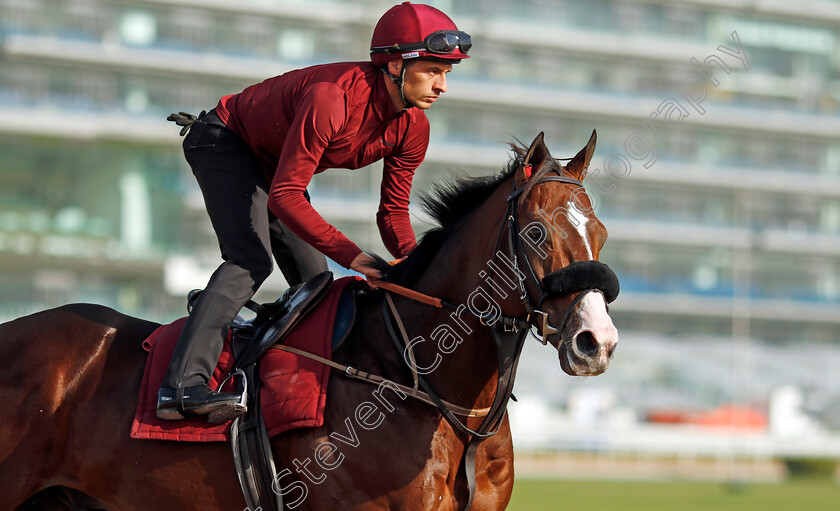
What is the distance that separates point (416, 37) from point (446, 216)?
74cm

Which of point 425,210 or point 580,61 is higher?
point 580,61

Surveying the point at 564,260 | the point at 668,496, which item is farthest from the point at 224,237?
the point at 668,496

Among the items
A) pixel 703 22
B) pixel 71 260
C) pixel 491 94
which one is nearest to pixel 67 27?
pixel 71 260

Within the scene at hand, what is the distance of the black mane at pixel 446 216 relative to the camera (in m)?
4.29

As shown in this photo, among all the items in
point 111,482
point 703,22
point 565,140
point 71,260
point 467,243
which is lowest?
point 111,482

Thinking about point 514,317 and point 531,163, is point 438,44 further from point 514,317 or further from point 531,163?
point 514,317

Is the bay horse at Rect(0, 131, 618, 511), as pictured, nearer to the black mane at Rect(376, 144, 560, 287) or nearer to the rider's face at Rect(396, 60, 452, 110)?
the black mane at Rect(376, 144, 560, 287)

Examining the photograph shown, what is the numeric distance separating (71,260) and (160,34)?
356 inches

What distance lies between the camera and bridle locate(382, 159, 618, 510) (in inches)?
143

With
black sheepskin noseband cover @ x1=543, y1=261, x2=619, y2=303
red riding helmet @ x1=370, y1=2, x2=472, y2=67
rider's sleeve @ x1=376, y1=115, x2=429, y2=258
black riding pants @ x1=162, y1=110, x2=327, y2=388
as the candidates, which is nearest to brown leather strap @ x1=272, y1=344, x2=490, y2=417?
black riding pants @ x1=162, y1=110, x2=327, y2=388

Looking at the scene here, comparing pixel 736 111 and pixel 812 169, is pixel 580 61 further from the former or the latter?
pixel 812 169

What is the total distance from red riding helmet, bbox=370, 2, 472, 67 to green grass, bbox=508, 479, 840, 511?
1068 cm

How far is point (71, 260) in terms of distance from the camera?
37219 millimetres

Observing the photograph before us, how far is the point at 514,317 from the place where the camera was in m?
3.95
